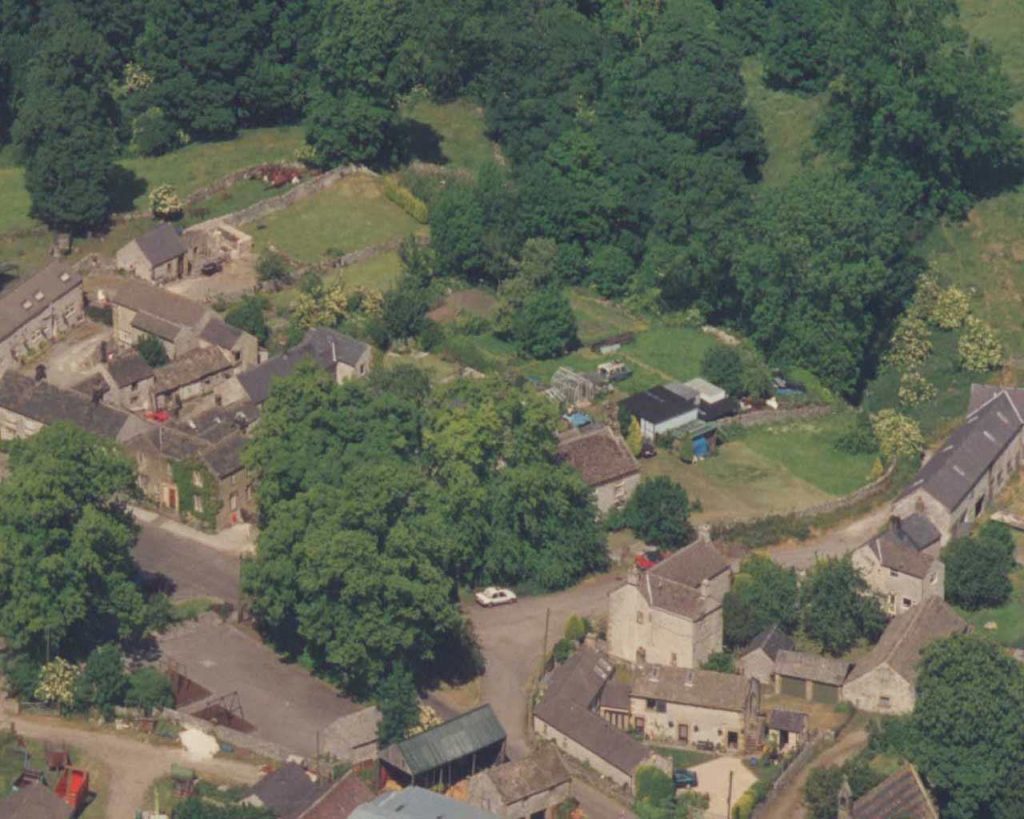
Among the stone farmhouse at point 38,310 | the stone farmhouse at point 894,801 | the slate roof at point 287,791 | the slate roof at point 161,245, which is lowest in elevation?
the stone farmhouse at point 38,310

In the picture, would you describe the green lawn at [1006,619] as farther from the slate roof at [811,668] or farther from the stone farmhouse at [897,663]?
the slate roof at [811,668]

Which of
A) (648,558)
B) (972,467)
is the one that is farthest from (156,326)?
(972,467)

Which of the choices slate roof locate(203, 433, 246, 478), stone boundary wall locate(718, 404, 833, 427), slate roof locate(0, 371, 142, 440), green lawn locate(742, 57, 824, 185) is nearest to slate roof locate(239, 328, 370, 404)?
slate roof locate(203, 433, 246, 478)

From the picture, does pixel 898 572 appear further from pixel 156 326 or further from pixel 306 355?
pixel 156 326

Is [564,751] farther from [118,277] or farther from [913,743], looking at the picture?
[118,277]

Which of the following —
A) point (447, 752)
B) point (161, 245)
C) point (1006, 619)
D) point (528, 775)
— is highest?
point (1006, 619)

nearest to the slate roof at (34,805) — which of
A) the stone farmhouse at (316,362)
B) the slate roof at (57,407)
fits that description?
the slate roof at (57,407)

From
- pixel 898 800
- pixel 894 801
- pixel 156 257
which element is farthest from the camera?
pixel 156 257
